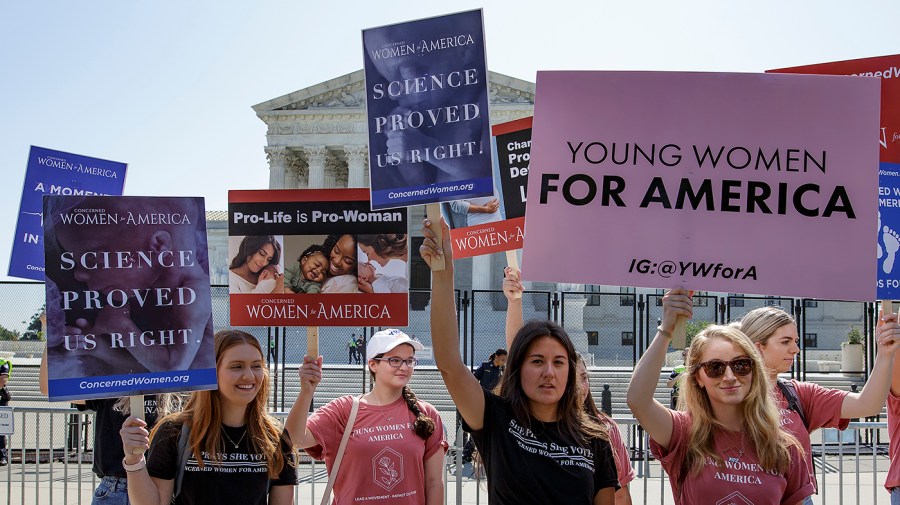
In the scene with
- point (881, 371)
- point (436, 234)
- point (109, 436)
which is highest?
point (436, 234)

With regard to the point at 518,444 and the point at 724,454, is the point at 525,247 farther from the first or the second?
the point at 724,454

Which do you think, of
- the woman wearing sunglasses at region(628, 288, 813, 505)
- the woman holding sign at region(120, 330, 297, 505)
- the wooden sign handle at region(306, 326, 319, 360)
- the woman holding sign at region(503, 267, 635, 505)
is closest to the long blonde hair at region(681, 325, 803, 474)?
the woman wearing sunglasses at region(628, 288, 813, 505)

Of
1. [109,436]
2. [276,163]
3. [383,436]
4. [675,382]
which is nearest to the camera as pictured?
[383,436]

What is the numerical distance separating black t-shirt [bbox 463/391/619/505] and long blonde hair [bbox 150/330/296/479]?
842 millimetres

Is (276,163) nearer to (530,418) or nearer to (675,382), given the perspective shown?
(675,382)

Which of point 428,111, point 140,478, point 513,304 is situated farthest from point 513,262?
point 140,478

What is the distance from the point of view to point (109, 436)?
14.1 feet

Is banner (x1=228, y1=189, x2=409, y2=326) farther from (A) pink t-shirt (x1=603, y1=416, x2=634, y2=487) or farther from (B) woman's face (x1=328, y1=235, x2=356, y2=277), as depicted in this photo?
(A) pink t-shirt (x1=603, y1=416, x2=634, y2=487)

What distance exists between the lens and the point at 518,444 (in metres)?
2.83

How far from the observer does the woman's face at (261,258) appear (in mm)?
4504

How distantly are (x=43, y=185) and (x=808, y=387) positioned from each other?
5.21 metres

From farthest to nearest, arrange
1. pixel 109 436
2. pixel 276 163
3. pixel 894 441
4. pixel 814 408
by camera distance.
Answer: pixel 276 163
pixel 109 436
pixel 894 441
pixel 814 408

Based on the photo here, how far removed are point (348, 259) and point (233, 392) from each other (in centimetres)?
144

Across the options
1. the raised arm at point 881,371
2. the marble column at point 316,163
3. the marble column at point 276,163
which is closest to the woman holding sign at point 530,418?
the raised arm at point 881,371
